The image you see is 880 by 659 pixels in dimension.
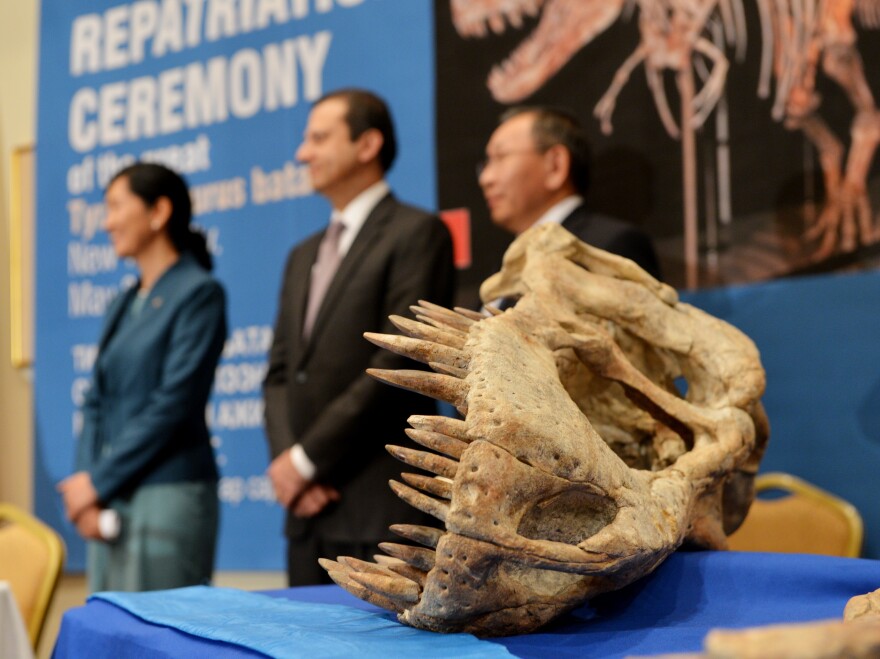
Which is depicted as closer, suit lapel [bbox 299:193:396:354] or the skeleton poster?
suit lapel [bbox 299:193:396:354]

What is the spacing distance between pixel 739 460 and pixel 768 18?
1906 mm

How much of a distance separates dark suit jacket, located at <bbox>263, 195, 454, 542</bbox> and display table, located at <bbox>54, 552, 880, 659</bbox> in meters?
1.06

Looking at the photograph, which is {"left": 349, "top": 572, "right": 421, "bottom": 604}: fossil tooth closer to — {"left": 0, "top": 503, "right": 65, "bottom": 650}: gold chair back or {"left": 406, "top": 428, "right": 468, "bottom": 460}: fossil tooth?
{"left": 406, "top": 428, "right": 468, "bottom": 460}: fossil tooth

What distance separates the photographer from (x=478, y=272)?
3566mm

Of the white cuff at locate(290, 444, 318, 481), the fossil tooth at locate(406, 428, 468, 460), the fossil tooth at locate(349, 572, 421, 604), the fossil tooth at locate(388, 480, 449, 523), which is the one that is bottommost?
the white cuff at locate(290, 444, 318, 481)

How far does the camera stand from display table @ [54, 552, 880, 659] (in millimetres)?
1235

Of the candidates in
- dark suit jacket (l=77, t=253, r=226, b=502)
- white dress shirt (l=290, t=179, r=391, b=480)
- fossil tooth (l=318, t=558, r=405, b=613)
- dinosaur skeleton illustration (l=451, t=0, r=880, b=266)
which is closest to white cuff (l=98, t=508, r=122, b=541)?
dark suit jacket (l=77, t=253, r=226, b=502)

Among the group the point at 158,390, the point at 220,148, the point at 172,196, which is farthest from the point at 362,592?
the point at 220,148

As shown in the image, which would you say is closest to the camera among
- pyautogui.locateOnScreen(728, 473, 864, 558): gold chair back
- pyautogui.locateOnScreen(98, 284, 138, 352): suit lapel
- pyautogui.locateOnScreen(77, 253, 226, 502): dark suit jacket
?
pyautogui.locateOnScreen(728, 473, 864, 558): gold chair back

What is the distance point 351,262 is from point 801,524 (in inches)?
52.3

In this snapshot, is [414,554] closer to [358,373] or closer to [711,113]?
[358,373]

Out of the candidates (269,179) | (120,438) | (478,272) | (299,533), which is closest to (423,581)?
(299,533)

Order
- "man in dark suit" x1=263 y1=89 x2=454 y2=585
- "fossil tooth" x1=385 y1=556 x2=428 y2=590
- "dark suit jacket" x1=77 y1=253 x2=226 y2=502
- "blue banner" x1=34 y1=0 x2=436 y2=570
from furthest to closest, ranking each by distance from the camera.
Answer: "blue banner" x1=34 y1=0 x2=436 y2=570 < "dark suit jacket" x1=77 y1=253 x2=226 y2=502 < "man in dark suit" x1=263 y1=89 x2=454 y2=585 < "fossil tooth" x1=385 y1=556 x2=428 y2=590

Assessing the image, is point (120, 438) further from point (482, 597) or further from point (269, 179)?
point (482, 597)
